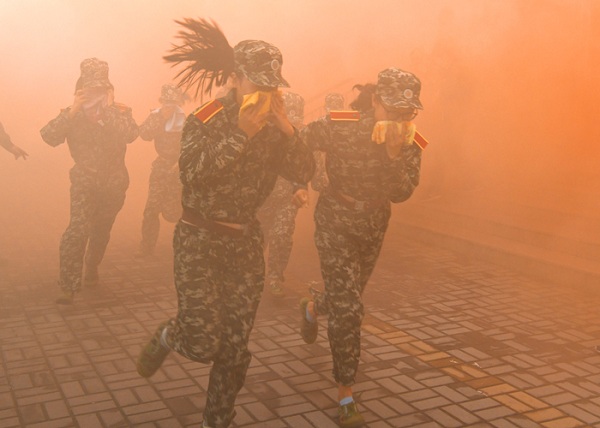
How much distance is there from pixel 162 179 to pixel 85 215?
1922 millimetres

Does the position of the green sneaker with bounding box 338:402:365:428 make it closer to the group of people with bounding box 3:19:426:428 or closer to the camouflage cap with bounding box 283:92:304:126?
the group of people with bounding box 3:19:426:428

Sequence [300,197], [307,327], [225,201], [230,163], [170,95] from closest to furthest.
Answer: [230,163] < [225,201] < [300,197] < [307,327] < [170,95]

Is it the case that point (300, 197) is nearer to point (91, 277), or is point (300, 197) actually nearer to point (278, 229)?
point (278, 229)

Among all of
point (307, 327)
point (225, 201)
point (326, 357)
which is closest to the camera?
point (225, 201)

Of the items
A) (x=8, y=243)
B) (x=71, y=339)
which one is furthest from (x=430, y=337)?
(x=8, y=243)

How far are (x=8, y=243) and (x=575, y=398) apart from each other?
6.41 m

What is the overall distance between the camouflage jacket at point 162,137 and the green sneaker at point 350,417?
4.49 metres

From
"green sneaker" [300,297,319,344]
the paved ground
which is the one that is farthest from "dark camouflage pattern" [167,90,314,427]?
"green sneaker" [300,297,319,344]

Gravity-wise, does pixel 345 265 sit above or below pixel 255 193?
below

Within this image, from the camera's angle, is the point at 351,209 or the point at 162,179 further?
the point at 162,179

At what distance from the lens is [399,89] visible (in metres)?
4.29

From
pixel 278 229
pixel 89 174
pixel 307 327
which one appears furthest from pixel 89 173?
pixel 307 327

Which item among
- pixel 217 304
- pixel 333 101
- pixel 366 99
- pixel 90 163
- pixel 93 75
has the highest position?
pixel 366 99

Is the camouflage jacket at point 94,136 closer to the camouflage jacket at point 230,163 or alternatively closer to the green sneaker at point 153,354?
the green sneaker at point 153,354
